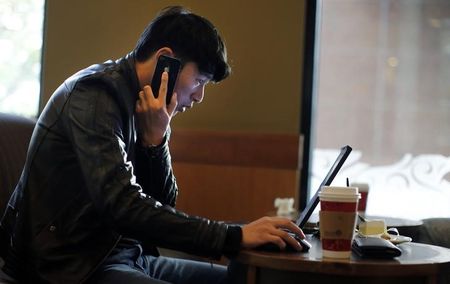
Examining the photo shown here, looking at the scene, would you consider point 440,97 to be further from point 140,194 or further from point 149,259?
point 140,194

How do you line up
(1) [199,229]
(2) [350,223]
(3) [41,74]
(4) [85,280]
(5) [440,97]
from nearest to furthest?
(2) [350,223] → (1) [199,229] → (4) [85,280] → (5) [440,97] → (3) [41,74]

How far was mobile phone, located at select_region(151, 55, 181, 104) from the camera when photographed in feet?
5.82

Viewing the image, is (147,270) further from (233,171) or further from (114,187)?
(233,171)

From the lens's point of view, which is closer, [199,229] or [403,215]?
[199,229]

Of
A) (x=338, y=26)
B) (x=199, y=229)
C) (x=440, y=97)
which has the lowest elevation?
(x=199, y=229)

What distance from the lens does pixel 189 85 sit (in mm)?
1873

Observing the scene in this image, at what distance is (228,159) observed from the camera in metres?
3.53

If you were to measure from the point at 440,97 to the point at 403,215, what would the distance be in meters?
0.67

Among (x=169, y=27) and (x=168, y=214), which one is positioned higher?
(x=169, y=27)

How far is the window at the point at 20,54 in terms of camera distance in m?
3.97

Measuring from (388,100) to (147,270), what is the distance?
2.10 m

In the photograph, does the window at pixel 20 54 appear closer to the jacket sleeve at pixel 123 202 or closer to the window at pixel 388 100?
the window at pixel 388 100

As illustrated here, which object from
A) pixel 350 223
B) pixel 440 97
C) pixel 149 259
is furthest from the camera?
pixel 440 97

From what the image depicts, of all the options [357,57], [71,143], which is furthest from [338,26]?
[71,143]
